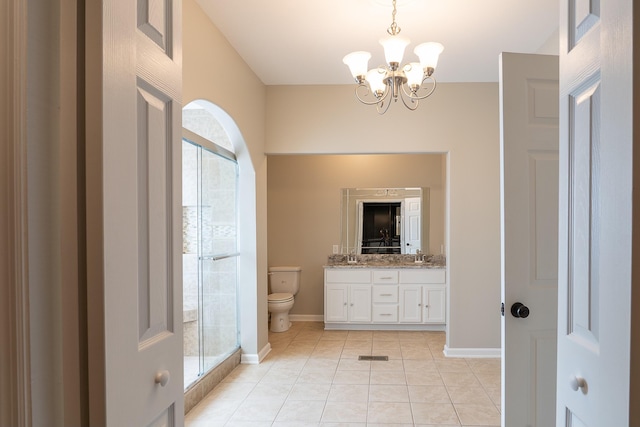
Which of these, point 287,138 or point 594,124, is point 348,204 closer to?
point 287,138

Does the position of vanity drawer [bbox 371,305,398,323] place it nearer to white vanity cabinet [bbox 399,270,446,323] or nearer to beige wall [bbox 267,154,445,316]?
white vanity cabinet [bbox 399,270,446,323]

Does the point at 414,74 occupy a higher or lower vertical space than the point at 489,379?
higher

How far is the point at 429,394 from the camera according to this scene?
3.51m

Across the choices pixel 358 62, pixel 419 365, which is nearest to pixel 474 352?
pixel 419 365

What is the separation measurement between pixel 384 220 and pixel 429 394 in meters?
2.91

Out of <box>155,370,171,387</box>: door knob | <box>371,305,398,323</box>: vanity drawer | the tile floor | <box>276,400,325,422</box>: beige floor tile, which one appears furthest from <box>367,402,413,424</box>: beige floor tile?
<box>371,305,398,323</box>: vanity drawer

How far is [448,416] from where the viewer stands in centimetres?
309

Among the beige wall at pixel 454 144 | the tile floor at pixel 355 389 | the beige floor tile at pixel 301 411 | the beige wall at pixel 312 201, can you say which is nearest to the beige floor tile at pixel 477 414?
the tile floor at pixel 355 389

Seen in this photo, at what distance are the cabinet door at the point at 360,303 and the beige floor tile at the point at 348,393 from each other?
6.19 ft

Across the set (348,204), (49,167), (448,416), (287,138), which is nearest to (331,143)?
(287,138)

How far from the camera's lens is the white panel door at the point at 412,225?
238 inches

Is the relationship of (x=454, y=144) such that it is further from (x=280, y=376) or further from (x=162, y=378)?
(x=162, y=378)

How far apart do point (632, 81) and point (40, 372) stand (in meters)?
1.28

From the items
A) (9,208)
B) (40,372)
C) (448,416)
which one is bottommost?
(448,416)
